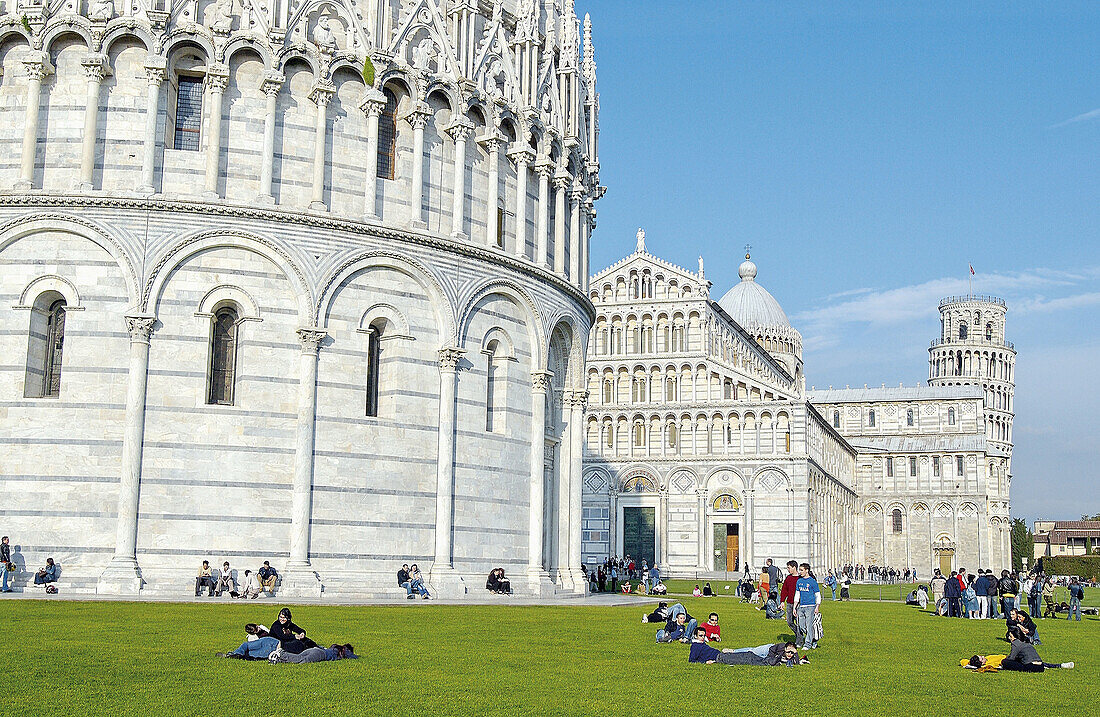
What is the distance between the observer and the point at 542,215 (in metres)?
31.1

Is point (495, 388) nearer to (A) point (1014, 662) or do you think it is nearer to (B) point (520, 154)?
(B) point (520, 154)

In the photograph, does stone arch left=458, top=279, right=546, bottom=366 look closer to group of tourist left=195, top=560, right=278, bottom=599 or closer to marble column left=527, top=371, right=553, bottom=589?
marble column left=527, top=371, right=553, bottom=589

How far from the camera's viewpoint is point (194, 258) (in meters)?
25.6

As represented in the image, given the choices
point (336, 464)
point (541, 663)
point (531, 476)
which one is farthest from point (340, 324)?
point (541, 663)

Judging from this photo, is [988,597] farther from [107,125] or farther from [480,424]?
[107,125]

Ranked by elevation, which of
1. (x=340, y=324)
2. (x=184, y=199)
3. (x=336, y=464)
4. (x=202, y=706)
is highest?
(x=184, y=199)

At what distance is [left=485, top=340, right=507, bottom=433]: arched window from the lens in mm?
29344

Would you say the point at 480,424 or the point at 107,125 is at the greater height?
the point at 107,125

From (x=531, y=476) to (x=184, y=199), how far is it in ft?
36.3

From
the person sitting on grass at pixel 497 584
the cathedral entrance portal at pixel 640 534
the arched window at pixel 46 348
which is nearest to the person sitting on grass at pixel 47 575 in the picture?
the arched window at pixel 46 348

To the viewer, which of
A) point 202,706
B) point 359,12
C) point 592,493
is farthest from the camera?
point 592,493

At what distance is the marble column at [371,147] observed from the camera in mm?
27172

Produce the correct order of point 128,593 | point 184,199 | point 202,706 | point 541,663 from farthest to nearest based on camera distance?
point 184,199 → point 128,593 → point 541,663 → point 202,706

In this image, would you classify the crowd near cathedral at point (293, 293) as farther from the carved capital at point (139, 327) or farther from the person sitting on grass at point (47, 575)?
the person sitting on grass at point (47, 575)
